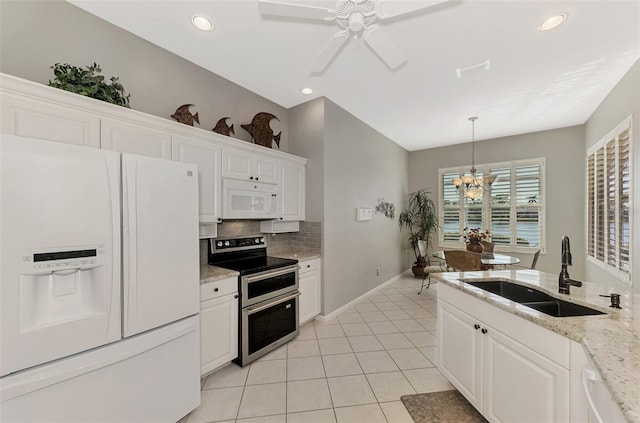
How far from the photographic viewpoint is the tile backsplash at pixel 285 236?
9.94 feet

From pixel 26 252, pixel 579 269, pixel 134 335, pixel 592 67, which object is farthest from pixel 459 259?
pixel 26 252

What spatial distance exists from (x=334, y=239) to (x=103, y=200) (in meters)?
2.70

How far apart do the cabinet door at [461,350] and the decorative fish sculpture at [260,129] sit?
262 cm

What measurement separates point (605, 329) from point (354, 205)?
317 centimetres

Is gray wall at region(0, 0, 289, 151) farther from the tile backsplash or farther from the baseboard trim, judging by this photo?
the baseboard trim

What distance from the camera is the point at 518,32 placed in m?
2.16

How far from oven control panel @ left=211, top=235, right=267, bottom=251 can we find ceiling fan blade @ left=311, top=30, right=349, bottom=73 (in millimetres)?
2010

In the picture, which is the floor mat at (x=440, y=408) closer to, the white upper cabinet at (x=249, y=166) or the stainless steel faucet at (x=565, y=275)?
the stainless steel faucet at (x=565, y=275)

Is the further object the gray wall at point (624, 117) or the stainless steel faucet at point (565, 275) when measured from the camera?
the gray wall at point (624, 117)

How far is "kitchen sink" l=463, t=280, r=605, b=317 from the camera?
1521 mm

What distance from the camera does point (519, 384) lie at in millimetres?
1378

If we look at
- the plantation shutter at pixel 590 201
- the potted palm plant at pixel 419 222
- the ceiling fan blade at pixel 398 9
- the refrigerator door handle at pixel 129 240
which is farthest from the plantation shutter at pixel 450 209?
the refrigerator door handle at pixel 129 240

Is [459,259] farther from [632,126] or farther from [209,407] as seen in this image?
[209,407]

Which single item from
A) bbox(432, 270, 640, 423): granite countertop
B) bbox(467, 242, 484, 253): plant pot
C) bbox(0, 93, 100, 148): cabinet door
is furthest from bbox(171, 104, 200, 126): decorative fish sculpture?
bbox(467, 242, 484, 253): plant pot
